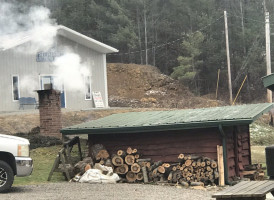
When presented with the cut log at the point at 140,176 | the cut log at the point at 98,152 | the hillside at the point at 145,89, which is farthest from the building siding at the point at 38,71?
the cut log at the point at 140,176

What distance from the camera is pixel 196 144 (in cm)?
1622

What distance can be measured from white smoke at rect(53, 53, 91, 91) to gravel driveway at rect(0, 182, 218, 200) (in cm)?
1713

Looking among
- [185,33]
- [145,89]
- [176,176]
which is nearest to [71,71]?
[145,89]

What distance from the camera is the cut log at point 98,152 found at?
17.1m

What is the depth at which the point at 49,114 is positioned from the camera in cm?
2239

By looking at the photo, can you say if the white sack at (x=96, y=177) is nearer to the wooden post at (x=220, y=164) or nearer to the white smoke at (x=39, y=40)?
the wooden post at (x=220, y=164)

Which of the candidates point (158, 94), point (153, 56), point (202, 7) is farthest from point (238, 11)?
point (158, 94)

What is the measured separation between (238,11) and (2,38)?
29872mm

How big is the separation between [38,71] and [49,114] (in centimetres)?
943

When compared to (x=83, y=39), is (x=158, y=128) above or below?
below

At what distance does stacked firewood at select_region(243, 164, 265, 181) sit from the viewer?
1705 centimetres

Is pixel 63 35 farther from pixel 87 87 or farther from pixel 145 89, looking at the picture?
pixel 145 89

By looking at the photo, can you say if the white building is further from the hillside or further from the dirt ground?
the hillside

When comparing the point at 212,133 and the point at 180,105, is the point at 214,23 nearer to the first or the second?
the point at 180,105
